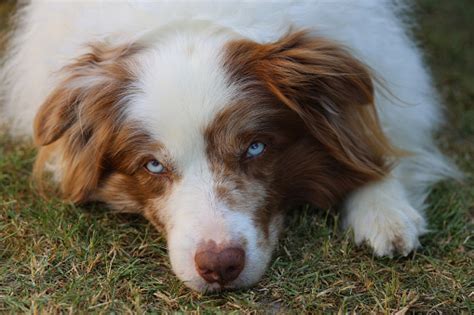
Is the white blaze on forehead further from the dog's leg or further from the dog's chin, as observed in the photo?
the dog's leg

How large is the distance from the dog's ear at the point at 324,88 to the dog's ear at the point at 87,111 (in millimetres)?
645

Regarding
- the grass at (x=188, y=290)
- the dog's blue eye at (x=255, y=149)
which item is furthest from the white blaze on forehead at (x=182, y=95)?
the grass at (x=188, y=290)

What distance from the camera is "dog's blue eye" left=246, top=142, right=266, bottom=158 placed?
407 cm

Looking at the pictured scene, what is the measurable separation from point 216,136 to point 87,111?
2.69 feet

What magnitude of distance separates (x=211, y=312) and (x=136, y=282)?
19.8 inches

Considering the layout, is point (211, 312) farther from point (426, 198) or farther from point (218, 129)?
point (426, 198)

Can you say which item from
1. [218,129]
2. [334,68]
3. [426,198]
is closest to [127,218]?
[218,129]

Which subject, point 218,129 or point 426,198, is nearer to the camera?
point 218,129

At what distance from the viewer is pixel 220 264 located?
3.67 meters

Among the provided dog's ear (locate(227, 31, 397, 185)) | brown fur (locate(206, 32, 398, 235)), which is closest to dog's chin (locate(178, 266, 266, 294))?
brown fur (locate(206, 32, 398, 235))

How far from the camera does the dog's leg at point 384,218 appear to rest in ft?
13.8

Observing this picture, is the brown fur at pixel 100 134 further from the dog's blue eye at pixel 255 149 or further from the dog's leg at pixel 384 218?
the dog's leg at pixel 384 218

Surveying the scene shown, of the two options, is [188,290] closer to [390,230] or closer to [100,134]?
[100,134]

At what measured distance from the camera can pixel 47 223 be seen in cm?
454
